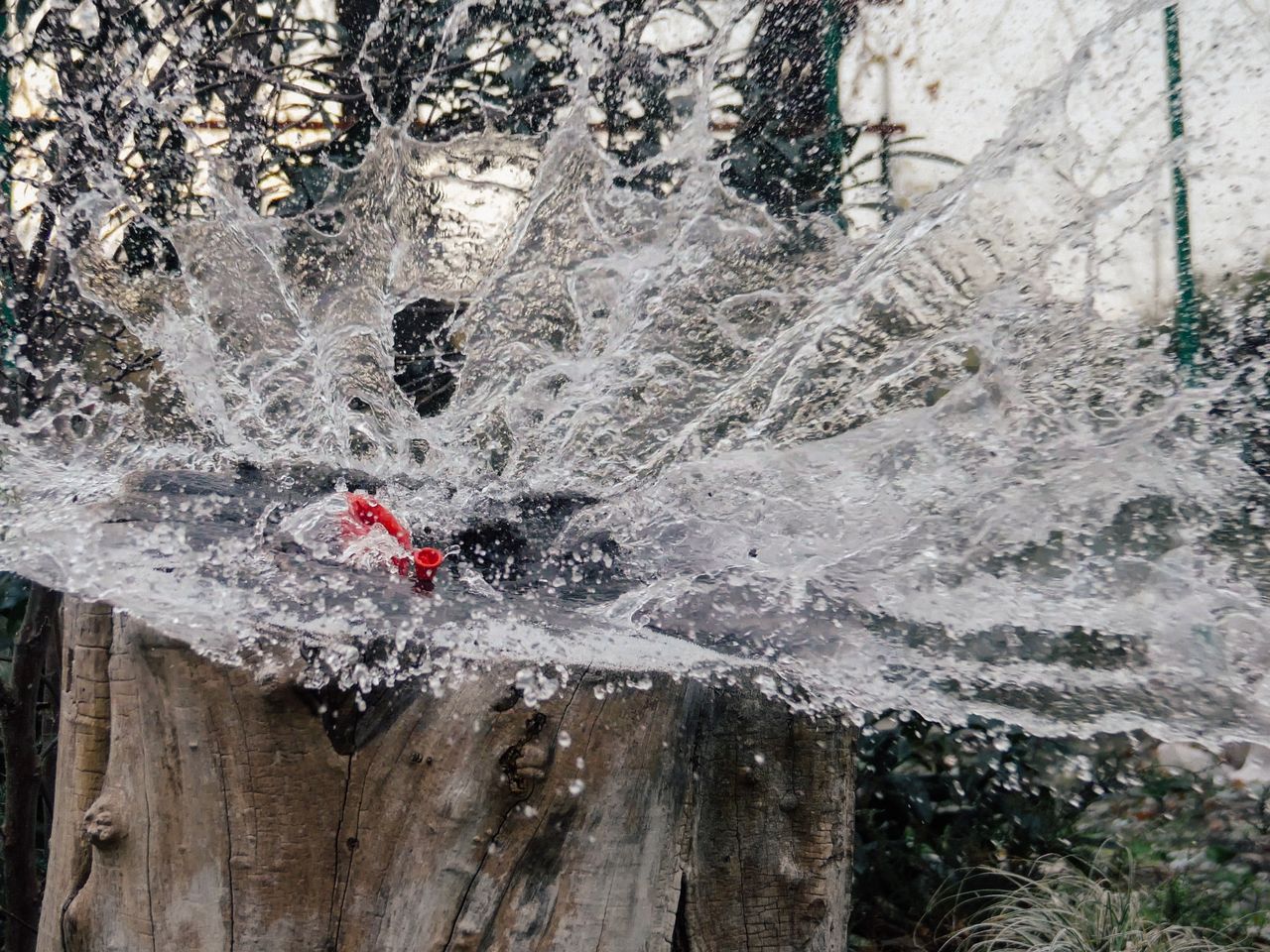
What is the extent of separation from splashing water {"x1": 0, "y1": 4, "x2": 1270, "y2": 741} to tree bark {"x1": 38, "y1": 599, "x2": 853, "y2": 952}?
73 millimetres

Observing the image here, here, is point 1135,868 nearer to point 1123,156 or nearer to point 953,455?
point 953,455

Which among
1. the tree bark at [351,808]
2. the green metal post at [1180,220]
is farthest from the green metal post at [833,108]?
the tree bark at [351,808]

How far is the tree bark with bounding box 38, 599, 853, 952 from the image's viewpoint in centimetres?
133

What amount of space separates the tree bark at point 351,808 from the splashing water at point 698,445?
0.24 feet

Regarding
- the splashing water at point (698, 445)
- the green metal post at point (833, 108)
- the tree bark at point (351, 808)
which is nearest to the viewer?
the tree bark at point (351, 808)

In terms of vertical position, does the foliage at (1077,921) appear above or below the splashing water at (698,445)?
below

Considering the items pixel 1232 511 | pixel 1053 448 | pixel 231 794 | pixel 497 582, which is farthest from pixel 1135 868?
pixel 231 794

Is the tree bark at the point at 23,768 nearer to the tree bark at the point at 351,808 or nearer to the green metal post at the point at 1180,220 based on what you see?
the tree bark at the point at 351,808

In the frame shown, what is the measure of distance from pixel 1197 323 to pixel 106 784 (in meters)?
3.52

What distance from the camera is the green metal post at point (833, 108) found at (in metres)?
3.78

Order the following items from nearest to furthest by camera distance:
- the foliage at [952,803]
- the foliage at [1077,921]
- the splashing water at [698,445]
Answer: the splashing water at [698,445] → the foliage at [1077,921] → the foliage at [952,803]

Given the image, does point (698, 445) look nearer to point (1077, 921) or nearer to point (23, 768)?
point (1077, 921)

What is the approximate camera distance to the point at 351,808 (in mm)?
1348

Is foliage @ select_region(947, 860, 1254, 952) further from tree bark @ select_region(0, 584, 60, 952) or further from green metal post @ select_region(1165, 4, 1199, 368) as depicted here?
tree bark @ select_region(0, 584, 60, 952)
